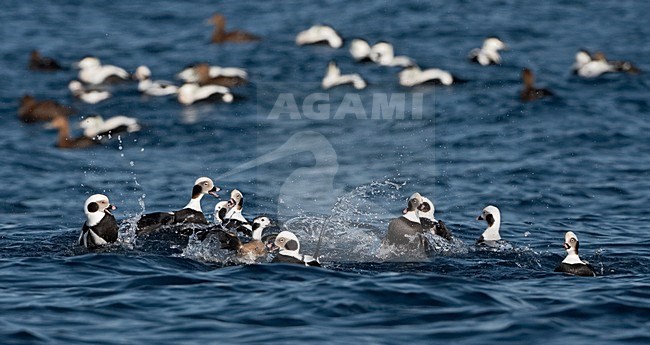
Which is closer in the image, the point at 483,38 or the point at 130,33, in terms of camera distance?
the point at 483,38

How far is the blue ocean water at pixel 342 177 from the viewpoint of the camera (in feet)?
35.8

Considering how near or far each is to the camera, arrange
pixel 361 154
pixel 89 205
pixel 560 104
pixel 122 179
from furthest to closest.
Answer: pixel 560 104, pixel 361 154, pixel 122 179, pixel 89 205

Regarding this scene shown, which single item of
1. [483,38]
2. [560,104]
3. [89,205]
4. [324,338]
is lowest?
[324,338]

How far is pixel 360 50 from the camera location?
3177 centimetres

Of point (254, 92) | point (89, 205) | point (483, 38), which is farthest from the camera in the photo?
point (483, 38)

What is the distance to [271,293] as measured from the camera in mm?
11602

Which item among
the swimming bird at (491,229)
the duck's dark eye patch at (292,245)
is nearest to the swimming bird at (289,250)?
the duck's dark eye patch at (292,245)

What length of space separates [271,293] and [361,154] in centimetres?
1116

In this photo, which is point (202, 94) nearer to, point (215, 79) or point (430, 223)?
point (215, 79)

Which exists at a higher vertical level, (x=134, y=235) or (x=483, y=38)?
(x=483, y=38)

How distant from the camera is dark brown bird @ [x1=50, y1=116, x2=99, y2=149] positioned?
77.4 feet

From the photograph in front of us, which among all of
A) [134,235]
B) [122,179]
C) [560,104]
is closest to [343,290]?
[134,235]

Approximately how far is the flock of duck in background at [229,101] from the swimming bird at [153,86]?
1.1 inches

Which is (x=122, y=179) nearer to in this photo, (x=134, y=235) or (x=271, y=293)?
(x=134, y=235)
